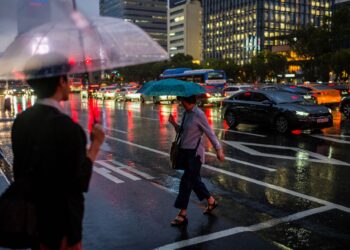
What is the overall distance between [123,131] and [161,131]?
1488 mm

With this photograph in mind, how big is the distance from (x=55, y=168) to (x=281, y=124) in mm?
12927

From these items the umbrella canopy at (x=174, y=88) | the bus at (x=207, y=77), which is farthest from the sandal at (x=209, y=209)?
the bus at (x=207, y=77)

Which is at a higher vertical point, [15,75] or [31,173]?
[15,75]

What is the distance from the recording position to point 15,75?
290cm

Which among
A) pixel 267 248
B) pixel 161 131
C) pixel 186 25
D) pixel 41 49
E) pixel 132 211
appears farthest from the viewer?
pixel 186 25

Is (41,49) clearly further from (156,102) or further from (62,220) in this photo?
(156,102)

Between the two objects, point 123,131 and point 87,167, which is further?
point 123,131

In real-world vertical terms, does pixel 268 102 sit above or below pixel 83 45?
below

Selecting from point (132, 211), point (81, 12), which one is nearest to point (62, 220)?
point (81, 12)

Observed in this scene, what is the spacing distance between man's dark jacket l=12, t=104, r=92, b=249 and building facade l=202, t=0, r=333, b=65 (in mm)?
134526

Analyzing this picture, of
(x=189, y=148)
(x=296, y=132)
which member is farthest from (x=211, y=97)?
(x=189, y=148)

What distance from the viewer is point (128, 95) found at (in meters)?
43.0

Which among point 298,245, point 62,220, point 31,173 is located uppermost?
point 31,173

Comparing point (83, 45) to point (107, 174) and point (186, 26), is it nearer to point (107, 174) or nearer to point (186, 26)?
point (107, 174)
